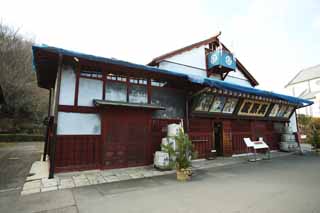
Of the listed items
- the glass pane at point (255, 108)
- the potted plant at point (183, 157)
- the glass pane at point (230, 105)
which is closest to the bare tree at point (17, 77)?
the potted plant at point (183, 157)

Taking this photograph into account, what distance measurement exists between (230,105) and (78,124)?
7235 mm

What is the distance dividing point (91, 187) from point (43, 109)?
778 inches

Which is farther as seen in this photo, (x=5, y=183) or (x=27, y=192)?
(x=5, y=183)

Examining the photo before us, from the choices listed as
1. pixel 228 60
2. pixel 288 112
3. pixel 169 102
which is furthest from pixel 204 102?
pixel 288 112

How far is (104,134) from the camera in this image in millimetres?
6145

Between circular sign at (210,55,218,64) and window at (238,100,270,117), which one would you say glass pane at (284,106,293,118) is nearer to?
window at (238,100,270,117)

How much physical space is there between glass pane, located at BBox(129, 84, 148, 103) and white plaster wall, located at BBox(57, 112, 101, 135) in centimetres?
150

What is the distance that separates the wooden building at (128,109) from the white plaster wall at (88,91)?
0.03 m

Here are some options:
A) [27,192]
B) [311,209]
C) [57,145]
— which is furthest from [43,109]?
[311,209]

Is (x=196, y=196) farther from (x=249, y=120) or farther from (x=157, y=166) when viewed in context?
(x=249, y=120)

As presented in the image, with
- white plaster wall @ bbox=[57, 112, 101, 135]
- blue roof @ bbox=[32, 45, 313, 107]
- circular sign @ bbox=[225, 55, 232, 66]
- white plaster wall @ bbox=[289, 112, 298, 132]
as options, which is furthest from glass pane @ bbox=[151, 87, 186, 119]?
white plaster wall @ bbox=[289, 112, 298, 132]

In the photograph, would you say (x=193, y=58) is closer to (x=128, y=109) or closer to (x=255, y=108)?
(x=255, y=108)

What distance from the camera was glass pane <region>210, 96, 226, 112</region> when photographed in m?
8.44

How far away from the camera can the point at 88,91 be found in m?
6.17
